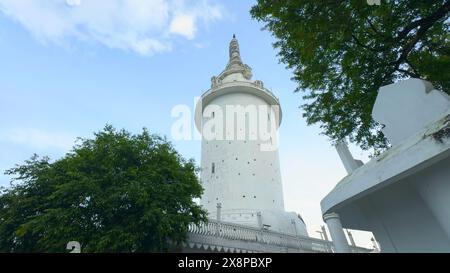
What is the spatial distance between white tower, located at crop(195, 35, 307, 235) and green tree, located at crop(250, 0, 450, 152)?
12.0m

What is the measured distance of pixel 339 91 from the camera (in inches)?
385

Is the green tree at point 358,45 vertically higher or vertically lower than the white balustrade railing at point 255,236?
higher

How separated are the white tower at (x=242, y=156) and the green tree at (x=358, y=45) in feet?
39.3

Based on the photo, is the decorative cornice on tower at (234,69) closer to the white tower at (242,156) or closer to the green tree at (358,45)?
A: the white tower at (242,156)

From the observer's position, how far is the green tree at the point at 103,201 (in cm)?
1165

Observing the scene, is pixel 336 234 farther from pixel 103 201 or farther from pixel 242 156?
pixel 242 156

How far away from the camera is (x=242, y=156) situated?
86.0ft

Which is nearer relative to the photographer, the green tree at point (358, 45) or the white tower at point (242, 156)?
→ the green tree at point (358, 45)

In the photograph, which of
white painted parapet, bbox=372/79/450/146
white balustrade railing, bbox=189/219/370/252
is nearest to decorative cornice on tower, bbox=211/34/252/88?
white balustrade railing, bbox=189/219/370/252

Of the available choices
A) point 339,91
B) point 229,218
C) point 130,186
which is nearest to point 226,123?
point 229,218

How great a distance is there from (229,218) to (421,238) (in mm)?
19254

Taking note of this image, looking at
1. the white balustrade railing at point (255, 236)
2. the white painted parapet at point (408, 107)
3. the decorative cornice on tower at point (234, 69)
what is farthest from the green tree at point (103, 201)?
the decorative cornice on tower at point (234, 69)

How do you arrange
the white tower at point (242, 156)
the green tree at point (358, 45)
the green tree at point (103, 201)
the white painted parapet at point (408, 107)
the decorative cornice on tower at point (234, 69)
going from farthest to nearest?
the decorative cornice on tower at point (234, 69) → the white tower at point (242, 156) → the green tree at point (103, 201) → the green tree at point (358, 45) → the white painted parapet at point (408, 107)
